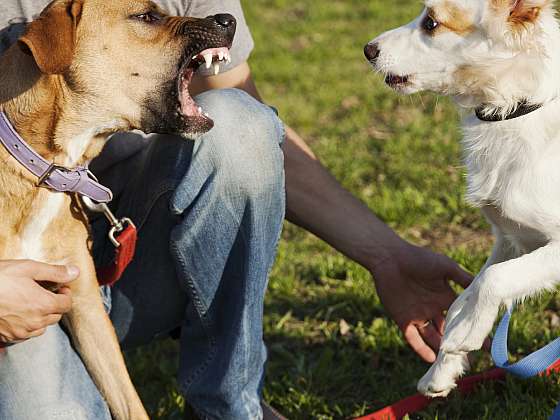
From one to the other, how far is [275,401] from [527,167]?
1.38 metres

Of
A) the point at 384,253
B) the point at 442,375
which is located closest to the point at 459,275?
the point at 384,253

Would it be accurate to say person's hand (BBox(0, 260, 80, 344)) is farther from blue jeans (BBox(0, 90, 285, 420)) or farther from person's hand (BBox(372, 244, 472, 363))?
person's hand (BBox(372, 244, 472, 363))

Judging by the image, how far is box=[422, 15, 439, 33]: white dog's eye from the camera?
3012 mm

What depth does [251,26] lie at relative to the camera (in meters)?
8.55

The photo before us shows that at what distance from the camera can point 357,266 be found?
422 centimetres

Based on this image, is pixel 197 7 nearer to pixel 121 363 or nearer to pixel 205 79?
pixel 205 79

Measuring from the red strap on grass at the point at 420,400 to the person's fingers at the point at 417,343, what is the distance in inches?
5.6

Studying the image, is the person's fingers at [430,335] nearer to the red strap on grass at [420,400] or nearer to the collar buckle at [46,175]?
the red strap on grass at [420,400]

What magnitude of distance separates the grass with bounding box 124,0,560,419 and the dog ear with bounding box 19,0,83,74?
59.9 inches

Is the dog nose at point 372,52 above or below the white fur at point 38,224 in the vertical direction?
above

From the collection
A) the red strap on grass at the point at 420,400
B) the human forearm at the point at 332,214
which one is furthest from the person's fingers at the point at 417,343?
the human forearm at the point at 332,214

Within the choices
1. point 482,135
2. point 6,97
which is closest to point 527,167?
point 482,135

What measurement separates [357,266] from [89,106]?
180 cm

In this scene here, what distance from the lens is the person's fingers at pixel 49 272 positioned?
270 centimetres
